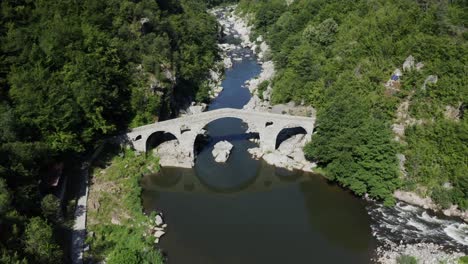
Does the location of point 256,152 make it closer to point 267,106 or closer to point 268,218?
point 267,106

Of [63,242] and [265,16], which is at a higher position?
[265,16]

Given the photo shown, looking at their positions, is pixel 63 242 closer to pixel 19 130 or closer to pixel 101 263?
pixel 101 263

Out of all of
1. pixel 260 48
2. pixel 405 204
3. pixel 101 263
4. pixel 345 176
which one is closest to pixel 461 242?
pixel 405 204

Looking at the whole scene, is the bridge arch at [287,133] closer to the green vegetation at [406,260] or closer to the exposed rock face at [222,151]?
the exposed rock face at [222,151]

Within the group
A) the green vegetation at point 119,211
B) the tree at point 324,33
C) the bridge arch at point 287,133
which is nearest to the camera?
the green vegetation at point 119,211

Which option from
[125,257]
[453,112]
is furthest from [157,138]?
[453,112]

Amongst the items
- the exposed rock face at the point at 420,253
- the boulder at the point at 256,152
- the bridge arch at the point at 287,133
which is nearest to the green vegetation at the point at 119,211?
the boulder at the point at 256,152

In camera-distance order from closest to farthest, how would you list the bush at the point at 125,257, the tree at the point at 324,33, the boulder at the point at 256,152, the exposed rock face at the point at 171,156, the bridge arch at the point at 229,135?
the bush at the point at 125,257 < the exposed rock face at the point at 171,156 < the boulder at the point at 256,152 < the bridge arch at the point at 229,135 < the tree at the point at 324,33

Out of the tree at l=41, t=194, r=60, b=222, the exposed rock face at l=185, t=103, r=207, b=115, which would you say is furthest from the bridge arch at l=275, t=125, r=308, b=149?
the tree at l=41, t=194, r=60, b=222
